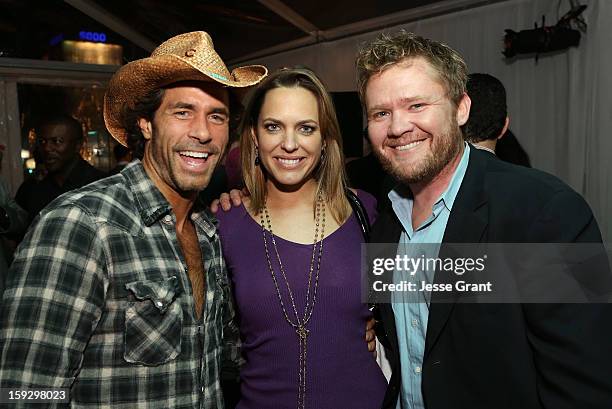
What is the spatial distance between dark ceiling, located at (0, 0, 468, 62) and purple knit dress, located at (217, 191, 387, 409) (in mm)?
4023

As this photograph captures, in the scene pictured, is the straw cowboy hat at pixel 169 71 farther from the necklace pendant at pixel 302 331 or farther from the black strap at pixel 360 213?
the necklace pendant at pixel 302 331

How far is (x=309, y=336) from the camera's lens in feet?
6.33

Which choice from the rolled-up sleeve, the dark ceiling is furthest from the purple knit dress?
the dark ceiling

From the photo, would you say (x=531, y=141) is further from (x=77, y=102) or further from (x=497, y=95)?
(x=77, y=102)

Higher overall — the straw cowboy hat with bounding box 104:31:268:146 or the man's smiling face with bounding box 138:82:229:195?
the straw cowboy hat with bounding box 104:31:268:146

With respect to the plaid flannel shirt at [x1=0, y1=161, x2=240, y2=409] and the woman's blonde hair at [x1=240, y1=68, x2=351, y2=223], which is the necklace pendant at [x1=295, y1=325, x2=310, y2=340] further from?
the woman's blonde hair at [x1=240, y1=68, x2=351, y2=223]

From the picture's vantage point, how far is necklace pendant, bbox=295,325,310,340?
6.31 ft

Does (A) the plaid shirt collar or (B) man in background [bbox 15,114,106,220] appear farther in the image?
(B) man in background [bbox 15,114,106,220]

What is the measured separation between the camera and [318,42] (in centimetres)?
632

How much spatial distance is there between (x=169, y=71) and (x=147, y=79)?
99 mm

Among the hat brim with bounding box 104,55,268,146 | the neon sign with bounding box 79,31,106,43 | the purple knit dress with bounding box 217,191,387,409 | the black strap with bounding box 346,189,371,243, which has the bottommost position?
the purple knit dress with bounding box 217,191,387,409

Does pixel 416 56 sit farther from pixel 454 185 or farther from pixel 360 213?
pixel 360 213

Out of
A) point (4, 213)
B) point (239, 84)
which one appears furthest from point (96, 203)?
point (4, 213)

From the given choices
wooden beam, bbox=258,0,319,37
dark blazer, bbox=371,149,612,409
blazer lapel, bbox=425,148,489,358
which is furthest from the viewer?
wooden beam, bbox=258,0,319,37
